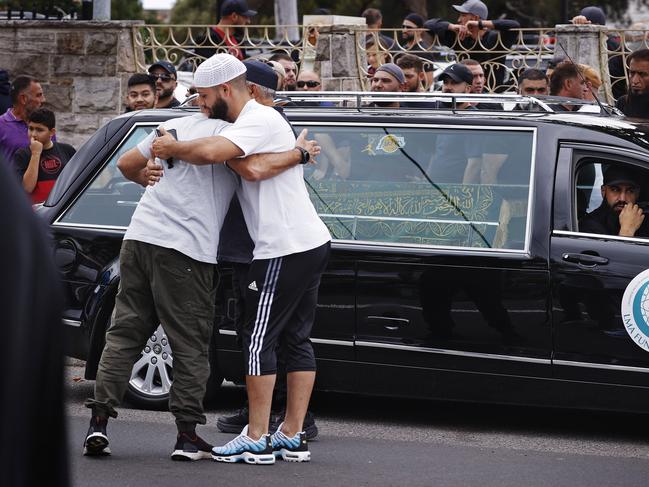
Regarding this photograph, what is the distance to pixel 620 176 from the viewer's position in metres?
6.40

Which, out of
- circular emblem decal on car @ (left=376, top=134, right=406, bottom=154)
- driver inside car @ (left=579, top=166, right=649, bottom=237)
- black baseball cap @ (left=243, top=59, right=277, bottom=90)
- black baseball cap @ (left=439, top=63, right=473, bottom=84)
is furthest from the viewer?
black baseball cap @ (left=439, top=63, right=473, bottom=84)

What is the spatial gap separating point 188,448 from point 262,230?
101 centimetres

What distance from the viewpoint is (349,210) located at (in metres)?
6.66

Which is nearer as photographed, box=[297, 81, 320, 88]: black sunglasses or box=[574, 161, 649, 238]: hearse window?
box=[574, 161, 649, 238]: hearse window

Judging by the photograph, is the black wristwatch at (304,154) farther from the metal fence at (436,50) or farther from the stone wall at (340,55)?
the stone wall at (340,55)

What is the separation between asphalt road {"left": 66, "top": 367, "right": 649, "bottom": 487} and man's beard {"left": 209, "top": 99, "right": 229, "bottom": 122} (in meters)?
1.51

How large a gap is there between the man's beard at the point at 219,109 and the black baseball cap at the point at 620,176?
2.01 meters

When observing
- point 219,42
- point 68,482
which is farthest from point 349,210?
point 219,42

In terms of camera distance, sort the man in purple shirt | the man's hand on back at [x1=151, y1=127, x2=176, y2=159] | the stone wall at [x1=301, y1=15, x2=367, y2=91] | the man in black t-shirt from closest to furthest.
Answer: the man's hand on back at [x1=151, y1=127, x2=176, y2=159] → the man in black t-shirt → the man in purple shirt → the stone wall at [x1=301, y1=15, x2=367, y2=91]

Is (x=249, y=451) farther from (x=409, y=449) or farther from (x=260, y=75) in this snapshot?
(x=260, y=75)

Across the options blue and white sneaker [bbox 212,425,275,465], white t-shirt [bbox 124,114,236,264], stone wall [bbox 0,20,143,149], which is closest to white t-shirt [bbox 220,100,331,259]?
white t-shirt [bbox 124,114,236,264]

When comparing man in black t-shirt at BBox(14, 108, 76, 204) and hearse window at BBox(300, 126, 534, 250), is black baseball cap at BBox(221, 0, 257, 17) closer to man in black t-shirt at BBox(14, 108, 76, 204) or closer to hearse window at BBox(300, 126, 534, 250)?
man in black t-shirt at BBox(14, 108, 76, 204)

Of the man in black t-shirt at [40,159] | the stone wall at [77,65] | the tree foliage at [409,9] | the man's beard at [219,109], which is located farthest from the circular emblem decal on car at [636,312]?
the tree foliage at [409,9]

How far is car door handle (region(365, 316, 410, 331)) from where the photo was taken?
6.34 meters
